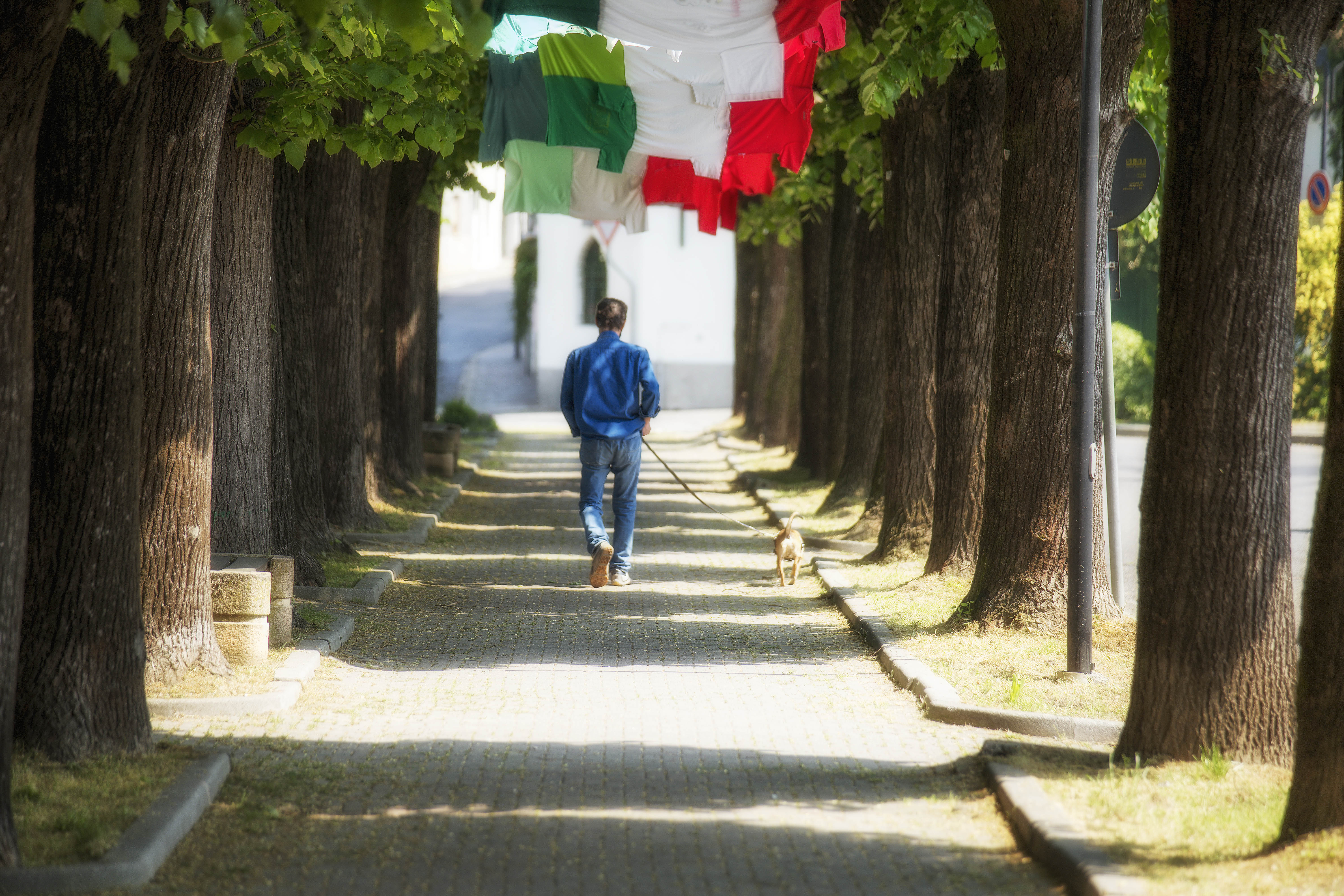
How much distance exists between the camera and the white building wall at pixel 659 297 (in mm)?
44844

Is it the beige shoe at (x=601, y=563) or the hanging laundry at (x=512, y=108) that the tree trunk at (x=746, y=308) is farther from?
the beige shoe at (x=601, y=563)

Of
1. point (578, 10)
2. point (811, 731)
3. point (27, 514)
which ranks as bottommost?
point (811, 731)

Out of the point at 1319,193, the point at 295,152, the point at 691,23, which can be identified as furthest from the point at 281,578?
the point at 1319,193

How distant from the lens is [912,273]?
13.1 metres

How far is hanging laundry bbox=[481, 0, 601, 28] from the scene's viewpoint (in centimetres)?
1085

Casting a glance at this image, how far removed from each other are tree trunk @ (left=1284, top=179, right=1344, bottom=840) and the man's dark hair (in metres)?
7.48

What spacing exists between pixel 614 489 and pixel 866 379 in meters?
5.57

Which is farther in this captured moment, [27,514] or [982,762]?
[982,762]

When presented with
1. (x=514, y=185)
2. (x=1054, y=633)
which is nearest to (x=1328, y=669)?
(x=1054, y=633)

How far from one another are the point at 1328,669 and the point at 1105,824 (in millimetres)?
956

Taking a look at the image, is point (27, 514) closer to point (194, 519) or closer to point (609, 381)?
point (194, 519)

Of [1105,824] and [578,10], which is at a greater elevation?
[578,10]

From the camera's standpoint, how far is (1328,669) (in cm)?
464

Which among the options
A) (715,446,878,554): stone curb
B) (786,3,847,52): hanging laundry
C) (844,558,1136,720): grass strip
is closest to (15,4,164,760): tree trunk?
A: (844,558,1136,720): grass strip
